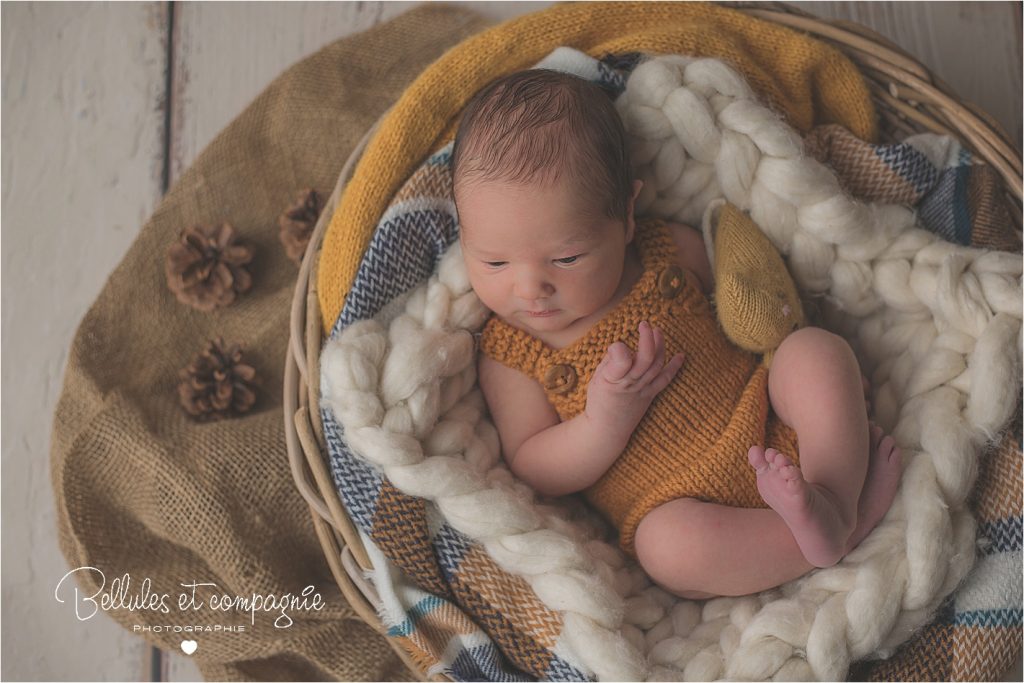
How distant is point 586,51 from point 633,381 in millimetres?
596

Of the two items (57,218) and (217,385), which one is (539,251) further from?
(57,218)

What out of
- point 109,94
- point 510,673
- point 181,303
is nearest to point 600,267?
point 510,673

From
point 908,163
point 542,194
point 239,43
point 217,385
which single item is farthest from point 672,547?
point 239,43

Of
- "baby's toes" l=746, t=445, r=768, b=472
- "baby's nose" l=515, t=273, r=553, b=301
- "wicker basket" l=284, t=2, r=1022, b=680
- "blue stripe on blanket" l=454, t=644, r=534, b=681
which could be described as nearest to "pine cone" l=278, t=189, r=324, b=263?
"wicker basket" l=284, t=2, r=1022, b=680

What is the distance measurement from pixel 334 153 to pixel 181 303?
1.32ft

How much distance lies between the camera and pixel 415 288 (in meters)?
1.43

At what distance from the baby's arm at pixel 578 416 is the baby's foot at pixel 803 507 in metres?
0.19

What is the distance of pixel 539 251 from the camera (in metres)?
1.27

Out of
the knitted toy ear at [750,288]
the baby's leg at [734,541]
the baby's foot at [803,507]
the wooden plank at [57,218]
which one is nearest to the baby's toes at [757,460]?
the baby's foot at [803,507]

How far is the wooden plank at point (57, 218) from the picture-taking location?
1.67m

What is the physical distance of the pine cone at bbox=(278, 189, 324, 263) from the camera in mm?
1720

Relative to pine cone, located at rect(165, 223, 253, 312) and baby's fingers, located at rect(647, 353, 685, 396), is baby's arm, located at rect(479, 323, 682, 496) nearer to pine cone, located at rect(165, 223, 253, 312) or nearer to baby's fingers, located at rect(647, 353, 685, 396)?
baby's fingers, located at rect(647, 353, 685, 396)

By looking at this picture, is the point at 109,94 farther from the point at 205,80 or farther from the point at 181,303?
the point at 181,303

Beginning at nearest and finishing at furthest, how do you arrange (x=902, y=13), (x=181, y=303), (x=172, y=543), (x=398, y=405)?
1. (x=398, y=405)
2. (x=172, y=543)
3. (x=181, y=303)
4. (x=902, y=13)
